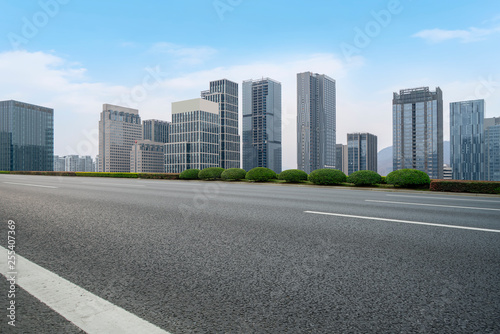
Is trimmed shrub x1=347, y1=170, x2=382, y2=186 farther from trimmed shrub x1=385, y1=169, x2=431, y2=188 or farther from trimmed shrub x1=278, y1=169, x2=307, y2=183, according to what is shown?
trimmed shrub x1=278, y1=169, x2=307, y2=183

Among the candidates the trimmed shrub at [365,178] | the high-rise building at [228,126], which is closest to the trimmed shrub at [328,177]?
the trimmed shrub at [365,178]

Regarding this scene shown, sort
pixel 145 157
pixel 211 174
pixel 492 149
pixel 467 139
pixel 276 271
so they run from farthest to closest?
pixel 492 149, pixel 145 157, pixel 467 139, pixel 211 174, pixel 276 271

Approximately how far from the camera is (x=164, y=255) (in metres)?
3.45

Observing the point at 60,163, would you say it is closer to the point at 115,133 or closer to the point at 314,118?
the point at 115,133

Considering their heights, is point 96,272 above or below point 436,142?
below

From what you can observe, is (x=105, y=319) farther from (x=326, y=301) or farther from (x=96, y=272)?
(x=326, y=301)

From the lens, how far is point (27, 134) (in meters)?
63.6

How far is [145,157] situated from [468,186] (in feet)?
465

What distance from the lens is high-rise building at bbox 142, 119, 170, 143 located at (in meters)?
172

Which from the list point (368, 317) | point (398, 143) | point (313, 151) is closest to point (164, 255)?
point (368, 317)

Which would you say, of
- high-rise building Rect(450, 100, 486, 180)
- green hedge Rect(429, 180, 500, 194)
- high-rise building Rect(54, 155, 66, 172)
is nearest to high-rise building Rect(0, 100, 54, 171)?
high-rise building Rect(54, 155, 66, 172)

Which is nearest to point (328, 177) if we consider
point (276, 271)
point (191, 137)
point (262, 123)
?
point (276, 271)

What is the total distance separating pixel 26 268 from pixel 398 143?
151589mm

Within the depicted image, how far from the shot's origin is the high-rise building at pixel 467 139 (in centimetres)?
10384
